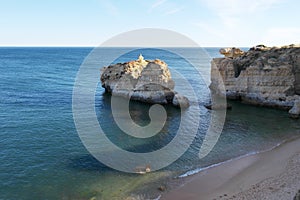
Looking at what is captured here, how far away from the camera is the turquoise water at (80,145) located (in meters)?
20.2

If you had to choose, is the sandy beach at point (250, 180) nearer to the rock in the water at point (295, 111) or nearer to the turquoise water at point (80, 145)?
the turquoise water at point (80, 145)

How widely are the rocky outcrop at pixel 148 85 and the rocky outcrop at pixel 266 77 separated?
10486 millimetres

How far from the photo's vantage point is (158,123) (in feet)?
118

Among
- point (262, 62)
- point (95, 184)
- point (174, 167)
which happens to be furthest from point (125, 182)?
point (262, 62)

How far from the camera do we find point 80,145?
27.7 m

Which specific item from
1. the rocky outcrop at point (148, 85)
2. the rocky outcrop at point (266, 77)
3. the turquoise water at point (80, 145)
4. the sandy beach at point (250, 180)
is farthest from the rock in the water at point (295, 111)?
the rocky outcrop at point (148, 85)

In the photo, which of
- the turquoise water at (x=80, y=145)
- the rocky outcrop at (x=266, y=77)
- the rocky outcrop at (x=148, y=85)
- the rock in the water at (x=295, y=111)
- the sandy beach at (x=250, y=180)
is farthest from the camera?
the rocky outcrop at (x=148, y=85)

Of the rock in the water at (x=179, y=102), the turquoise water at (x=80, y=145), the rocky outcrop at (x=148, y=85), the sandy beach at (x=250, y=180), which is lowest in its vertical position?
the sandy beach at (x=250, y=180)

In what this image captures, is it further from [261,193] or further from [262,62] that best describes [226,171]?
[262,62]

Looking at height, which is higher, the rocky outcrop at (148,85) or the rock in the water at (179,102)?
the rocky outcrop at (148,85)

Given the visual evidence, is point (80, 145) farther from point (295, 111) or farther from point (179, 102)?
point (295, 111)

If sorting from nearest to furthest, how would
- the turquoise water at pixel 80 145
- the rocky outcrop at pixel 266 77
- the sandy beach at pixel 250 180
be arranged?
the sandy beach at pixel 250 180
the turquoise water at pixel 80 145
the rocky outcrop at pixel 266 77

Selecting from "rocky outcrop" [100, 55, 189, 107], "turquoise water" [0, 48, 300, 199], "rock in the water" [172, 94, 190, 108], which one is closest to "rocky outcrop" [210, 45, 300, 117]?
"turquoise water" [0, 48, 300, 199]

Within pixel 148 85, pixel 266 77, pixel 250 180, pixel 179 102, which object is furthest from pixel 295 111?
pixel 148 85
